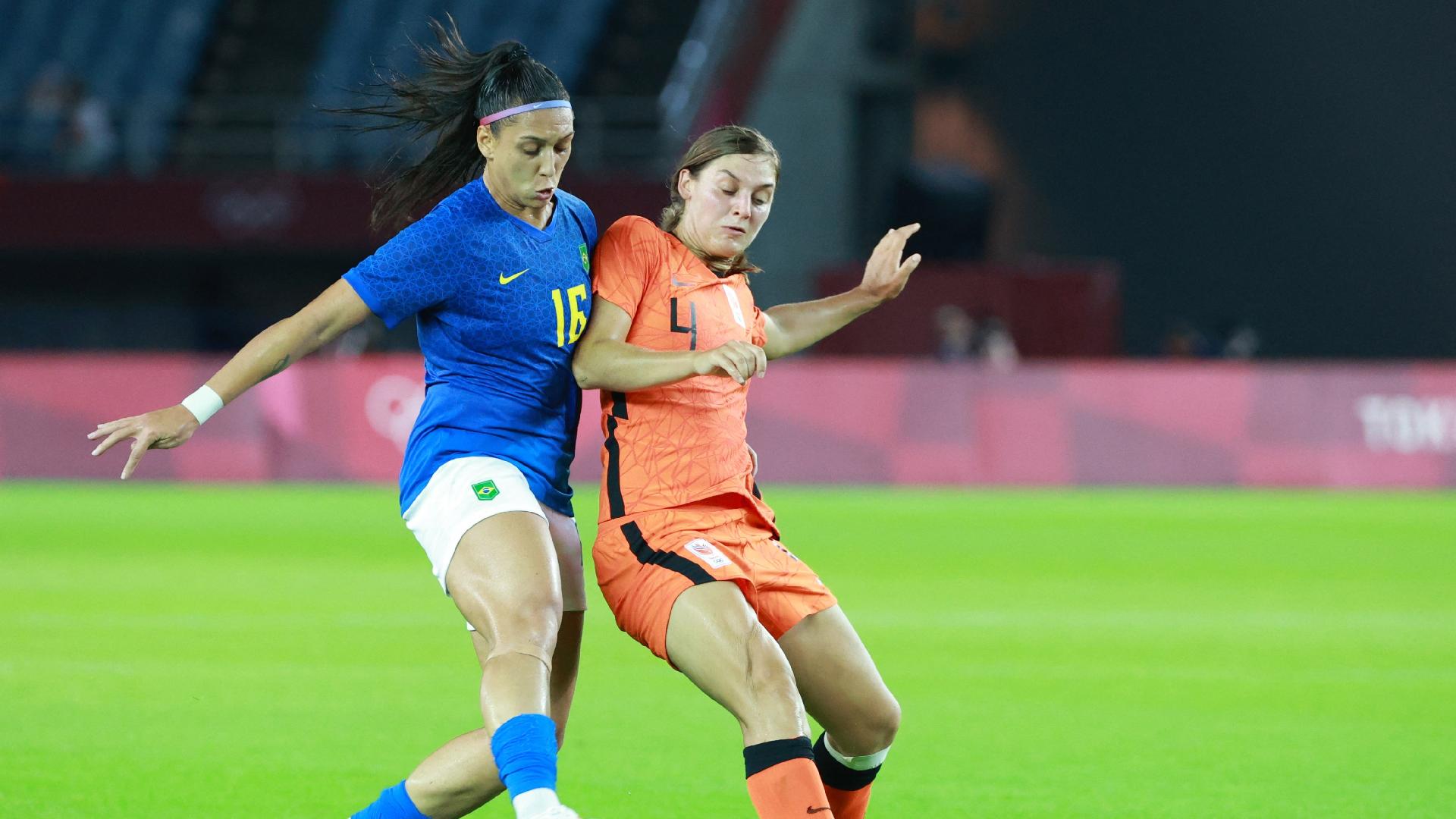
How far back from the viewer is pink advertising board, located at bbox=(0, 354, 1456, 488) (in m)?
19.6

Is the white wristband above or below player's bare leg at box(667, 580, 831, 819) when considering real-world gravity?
above

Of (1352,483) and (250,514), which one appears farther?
(1352,483)

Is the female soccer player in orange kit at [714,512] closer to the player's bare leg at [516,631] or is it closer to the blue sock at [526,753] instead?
the player's bare leg at [516,631]

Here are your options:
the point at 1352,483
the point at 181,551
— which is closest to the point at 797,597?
the point at 181,551

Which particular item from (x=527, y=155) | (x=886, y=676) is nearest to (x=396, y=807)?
(x=527, y=155)

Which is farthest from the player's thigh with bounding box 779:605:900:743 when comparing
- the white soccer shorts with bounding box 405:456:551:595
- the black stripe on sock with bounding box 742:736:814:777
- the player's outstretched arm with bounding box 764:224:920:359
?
the player's outstretched arm with bounding box 764:224:920:359

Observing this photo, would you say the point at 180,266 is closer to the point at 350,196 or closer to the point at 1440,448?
the point at 350,196

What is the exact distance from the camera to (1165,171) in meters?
28.0

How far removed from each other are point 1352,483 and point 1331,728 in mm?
13509

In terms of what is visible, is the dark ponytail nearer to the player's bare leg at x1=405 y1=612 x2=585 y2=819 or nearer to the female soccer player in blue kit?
the female soccer player in blue kit

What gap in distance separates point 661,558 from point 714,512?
0.22 m

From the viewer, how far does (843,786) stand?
488 centimetres

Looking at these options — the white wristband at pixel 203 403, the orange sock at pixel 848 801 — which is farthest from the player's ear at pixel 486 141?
the orange sock at pixel 848 801

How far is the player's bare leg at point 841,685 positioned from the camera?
15.3 ft
